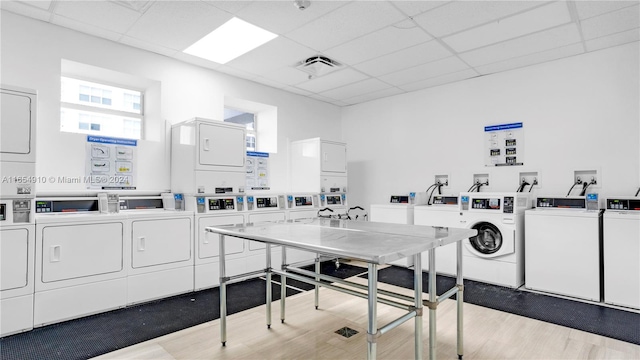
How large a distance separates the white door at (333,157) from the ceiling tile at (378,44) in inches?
57.9

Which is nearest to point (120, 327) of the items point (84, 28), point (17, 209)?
point (17, 209)

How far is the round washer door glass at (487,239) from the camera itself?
403 centimetres

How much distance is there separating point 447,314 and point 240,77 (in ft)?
13.2

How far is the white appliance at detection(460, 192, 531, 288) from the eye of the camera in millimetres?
3873

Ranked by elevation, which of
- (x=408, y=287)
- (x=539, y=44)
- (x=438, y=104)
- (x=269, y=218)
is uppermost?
(x=539, y=44)

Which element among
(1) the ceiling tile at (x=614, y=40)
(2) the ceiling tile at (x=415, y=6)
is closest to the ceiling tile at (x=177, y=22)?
(2) the ceiling tile at (x=415, y=6)

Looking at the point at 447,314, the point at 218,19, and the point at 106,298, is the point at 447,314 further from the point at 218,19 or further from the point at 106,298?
the point at 218,19

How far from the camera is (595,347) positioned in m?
2.42

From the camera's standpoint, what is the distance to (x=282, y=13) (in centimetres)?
312

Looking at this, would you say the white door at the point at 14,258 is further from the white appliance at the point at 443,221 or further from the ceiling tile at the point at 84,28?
the white appliance at the point at 443,221

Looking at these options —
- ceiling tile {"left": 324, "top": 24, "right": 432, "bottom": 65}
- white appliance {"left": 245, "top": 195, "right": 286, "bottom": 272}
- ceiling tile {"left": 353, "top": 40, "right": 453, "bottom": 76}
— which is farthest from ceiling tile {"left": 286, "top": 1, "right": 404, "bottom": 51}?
white appliance {"left": 245, "top": 195, "right": 286, "bottom": 272}

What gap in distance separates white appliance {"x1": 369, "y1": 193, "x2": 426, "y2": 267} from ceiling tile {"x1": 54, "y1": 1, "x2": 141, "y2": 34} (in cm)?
387

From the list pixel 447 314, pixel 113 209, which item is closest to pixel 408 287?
pixel 447 314

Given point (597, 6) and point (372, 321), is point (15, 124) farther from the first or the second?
point (597, 6)
